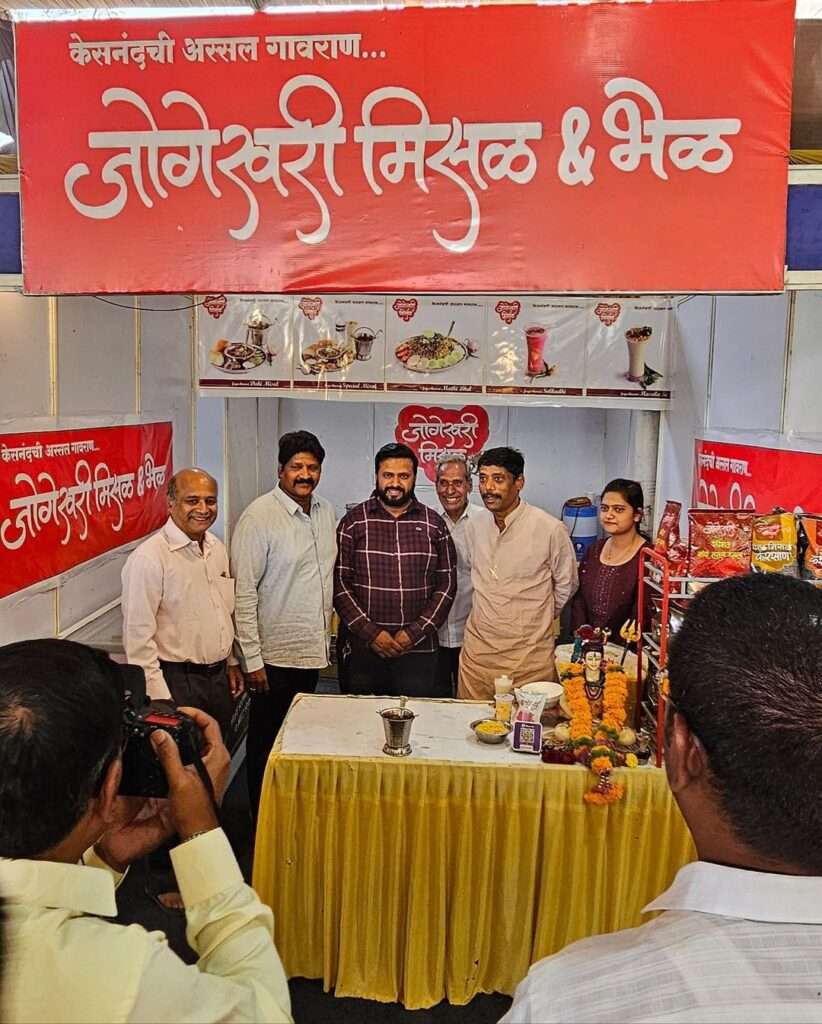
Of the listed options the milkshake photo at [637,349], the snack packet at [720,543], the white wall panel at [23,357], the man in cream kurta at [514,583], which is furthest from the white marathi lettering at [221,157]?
the milkshake photo at [637,349]

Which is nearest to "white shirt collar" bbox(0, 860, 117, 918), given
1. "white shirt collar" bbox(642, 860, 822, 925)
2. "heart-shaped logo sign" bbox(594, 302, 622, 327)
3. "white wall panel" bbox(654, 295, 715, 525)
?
"white shirt collar" bbox(642, 860, 822, 925)

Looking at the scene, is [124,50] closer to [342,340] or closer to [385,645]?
[385,645]

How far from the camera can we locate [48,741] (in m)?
0.87

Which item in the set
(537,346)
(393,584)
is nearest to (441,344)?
(537,346)

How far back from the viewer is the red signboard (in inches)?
120

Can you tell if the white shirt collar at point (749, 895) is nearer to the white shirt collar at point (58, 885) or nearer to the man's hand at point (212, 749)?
the white shirt collar at point (58, 885)

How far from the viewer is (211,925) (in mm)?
985

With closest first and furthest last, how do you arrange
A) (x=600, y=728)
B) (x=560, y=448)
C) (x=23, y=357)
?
(x=600, y=728), (x=23, y=357), (x=560, y=448)

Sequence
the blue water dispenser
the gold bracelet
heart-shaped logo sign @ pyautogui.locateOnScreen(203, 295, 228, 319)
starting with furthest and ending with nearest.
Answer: the blue water dispenser < heart-shaped logo sign @ pyautogui.locateOnScreen(203, 295, 228, 319) < the gold bracelet

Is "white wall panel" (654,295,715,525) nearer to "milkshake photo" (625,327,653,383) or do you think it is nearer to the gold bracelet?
"milkshake photo" (625,327,653,383)

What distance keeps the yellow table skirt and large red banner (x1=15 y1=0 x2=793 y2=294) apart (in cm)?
134

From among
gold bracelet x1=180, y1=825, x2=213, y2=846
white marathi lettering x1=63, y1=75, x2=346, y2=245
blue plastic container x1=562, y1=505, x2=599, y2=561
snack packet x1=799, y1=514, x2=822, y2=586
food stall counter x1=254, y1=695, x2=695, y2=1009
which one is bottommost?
food stall counter x1=254, y1=695, x2=695, y2=1009

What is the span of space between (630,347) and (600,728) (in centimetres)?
279

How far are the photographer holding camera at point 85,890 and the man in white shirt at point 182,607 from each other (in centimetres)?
193
